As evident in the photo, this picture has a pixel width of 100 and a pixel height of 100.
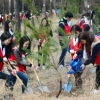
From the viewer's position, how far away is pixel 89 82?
5.91 meters

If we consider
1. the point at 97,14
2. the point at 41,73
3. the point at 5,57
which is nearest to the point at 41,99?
the point at 5,57

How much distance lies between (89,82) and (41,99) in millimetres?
1168

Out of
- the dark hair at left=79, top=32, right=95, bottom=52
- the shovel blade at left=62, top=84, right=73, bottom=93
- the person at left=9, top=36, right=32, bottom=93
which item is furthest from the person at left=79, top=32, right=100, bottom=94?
the person at left=9, top=36, right=32, bottom=93

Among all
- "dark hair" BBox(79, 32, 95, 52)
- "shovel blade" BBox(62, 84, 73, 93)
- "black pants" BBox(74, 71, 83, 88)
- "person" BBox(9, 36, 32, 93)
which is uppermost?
"dark hair" BBox(79, 32, 95, 52)

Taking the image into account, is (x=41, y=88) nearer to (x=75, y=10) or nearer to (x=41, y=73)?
(x=41, y=73)

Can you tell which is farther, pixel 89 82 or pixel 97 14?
pixel 97 14

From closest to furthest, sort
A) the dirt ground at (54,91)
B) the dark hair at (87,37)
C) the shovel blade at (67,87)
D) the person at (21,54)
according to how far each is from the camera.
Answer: the dark hair at (87,37), the dirt ground at (54,91), the person at (21,54), the shovel blade at (67,87)

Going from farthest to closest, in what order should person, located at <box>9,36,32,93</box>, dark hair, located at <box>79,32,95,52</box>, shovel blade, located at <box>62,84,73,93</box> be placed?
shovel blade, located at <box>62,84,73,93</box>, person, located at <box>9,36,32,93</box>, dark hair, located at <box>79,32,95,52</box>

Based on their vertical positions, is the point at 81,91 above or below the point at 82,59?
below

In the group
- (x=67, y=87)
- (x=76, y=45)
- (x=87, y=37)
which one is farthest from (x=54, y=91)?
(x=87, y=37)

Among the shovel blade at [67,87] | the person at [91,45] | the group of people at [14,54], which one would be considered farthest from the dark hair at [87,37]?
the shovel blade at [67,87]

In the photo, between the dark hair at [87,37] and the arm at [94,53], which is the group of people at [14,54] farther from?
the arm at [94,53]

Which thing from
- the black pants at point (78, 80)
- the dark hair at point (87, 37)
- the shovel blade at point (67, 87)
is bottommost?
the shovel blade at point (67, 87)

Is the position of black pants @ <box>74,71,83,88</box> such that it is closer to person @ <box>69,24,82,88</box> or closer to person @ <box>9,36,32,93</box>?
person @ <box>69,24,82,88</box>
